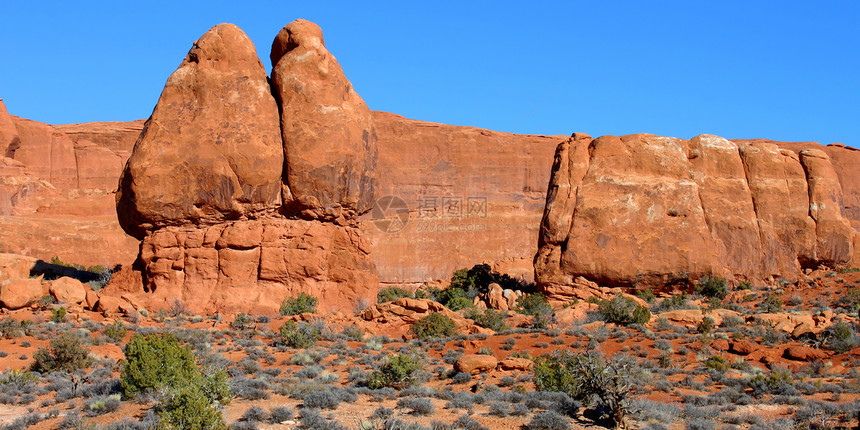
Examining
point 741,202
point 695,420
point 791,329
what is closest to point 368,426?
point 695,420

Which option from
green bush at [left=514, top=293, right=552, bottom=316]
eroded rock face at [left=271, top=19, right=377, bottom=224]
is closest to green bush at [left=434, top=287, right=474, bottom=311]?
green bush at [left=514, top=293, right=552, bottom=316]

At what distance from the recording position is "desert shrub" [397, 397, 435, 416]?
29.5 feet

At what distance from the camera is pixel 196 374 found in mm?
9812

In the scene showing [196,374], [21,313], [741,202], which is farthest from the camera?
[741,202]

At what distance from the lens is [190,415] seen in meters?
7.79

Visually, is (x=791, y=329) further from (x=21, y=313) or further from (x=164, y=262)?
(x=21, y=313)

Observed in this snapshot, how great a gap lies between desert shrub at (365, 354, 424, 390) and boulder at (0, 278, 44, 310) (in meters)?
9.81

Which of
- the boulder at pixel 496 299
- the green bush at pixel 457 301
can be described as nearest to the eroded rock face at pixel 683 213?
the boulder at pixel 496 299

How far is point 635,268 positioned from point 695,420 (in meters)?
10.4

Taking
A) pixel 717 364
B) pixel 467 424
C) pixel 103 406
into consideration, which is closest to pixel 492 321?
pixel 717 364

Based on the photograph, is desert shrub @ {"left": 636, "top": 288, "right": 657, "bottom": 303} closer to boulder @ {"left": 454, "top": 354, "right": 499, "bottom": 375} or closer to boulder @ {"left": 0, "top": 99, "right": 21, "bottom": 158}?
boulder @ {"left": 454, "top": 354, "right": 499, "bottom": 375}

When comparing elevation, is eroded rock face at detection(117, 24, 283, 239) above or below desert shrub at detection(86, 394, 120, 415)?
above

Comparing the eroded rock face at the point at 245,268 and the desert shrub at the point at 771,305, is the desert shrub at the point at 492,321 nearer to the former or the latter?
the eroded rock face at the point at 245,268

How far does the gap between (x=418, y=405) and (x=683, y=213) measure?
1257 cm
